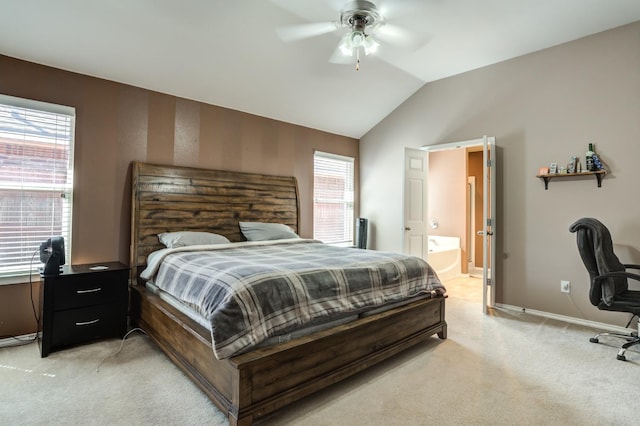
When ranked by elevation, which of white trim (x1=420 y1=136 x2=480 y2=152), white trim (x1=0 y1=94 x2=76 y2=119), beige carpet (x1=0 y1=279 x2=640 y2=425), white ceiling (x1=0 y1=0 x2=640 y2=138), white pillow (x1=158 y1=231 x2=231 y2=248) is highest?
white ceiling (x1=0 y1=0 x2=640 y2=138)

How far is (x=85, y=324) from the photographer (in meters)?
2.81

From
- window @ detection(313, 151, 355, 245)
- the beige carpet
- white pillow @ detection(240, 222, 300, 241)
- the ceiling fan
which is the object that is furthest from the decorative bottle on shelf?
white pillow @ detection(240, 222, 300, 241)

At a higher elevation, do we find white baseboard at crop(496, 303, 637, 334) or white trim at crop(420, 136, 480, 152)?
white trim at crop(420, 136, 480, 152)

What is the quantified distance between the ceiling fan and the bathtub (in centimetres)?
340

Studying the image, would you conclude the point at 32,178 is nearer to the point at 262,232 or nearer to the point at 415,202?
the point at 262,232

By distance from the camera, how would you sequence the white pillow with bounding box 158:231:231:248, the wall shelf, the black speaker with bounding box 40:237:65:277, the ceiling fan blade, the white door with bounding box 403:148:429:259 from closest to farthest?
1. the black speaker with bounding box 40:237:65:277
2. the ceiling fan blade
3. the white pillow with bounding box 158:231:231:248
4. the wall shelf
5. the white door with bounding box 403:148:429:259

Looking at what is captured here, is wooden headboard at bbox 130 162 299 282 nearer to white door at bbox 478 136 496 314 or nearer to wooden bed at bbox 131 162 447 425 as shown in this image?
wooden bed at bbox 131 162 447 425

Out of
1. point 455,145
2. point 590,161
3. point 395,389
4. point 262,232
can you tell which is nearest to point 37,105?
point 262,232

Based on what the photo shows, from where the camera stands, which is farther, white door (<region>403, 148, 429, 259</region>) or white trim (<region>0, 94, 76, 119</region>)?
white door (<region>403, 148, 429, 259</region>)

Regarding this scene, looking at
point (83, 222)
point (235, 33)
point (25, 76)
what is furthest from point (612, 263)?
point (25, 76)

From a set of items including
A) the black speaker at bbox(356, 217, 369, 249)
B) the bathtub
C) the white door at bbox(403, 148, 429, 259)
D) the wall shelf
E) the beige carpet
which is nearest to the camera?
the beige carpet

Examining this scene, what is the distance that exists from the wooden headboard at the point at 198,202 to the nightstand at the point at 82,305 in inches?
18.7

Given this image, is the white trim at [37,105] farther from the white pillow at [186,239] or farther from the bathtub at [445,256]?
the bathtub at [445,256]

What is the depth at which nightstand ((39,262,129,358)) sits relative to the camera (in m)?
2.64
